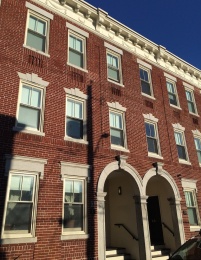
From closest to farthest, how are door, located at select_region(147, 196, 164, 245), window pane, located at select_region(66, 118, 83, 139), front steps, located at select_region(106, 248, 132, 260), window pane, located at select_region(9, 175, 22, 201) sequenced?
window pane, located at select_region(9, 175, 22, 201), window pane, located at select_region(66, 118, 83, 139), front steps, located at select_region(106, 248, 132, 260), door, located at select_region(147, 196, 164, 245)

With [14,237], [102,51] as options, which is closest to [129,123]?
[102,51]

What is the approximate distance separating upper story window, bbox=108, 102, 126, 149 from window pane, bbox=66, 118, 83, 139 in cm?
164

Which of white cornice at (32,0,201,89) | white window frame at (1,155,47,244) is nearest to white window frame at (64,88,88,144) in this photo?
white window frame at (1,155,47,244)

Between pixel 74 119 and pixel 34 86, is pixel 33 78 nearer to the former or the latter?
pixel 34 86

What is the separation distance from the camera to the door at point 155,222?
508 inches

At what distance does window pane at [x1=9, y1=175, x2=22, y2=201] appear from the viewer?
25.6 ft

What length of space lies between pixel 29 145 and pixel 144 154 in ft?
18.8

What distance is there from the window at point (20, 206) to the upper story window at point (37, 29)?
17.9 ft

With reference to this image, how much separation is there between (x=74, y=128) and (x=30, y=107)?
1.95m

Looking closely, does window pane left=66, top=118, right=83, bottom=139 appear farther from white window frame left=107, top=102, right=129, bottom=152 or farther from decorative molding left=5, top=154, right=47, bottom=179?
white window frame left=107, top=102, right=129, bottom=152

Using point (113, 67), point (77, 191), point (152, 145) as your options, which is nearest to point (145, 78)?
point (113, 67)

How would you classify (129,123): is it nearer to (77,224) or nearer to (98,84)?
(98,84)

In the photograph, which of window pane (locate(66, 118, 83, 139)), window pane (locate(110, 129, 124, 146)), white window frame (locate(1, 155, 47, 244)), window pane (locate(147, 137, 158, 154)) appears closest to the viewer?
white window frame (locate(1, 155, 47, 244))

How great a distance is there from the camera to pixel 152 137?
13023 millimetres
